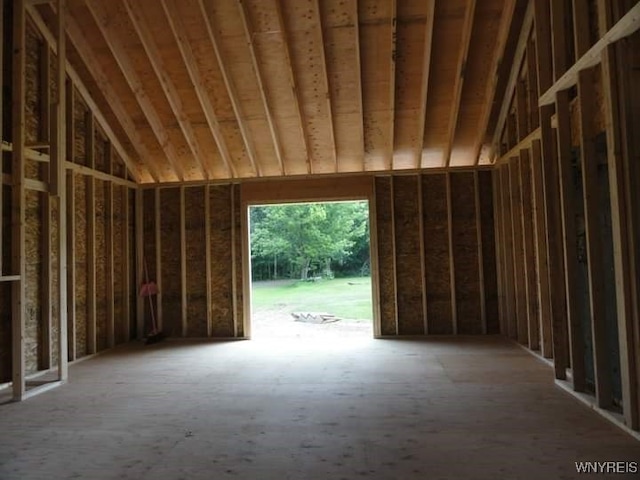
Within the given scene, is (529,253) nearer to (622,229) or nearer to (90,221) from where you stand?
(622,229)

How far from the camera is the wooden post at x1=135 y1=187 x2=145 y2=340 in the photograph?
8.27 meters

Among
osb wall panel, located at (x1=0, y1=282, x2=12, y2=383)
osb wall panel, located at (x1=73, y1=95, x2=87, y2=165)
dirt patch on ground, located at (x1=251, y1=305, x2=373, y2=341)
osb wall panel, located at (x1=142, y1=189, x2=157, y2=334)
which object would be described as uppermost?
osb wall panel, located at (x1=73, y1=95, x2=87, y2=165)

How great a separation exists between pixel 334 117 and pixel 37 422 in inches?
233

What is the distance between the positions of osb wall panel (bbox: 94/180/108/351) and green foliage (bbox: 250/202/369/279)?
14.7 m

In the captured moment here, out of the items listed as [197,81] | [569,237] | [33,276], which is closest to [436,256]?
[569,237]

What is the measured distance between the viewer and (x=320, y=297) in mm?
17188

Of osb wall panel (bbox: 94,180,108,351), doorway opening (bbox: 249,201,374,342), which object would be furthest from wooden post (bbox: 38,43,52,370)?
doorway opening (bbox: 249,201,374,342)

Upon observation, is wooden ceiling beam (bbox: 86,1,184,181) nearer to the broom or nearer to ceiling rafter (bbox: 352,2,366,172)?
the broom

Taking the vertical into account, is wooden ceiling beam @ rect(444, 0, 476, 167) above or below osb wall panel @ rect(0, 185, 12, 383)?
above

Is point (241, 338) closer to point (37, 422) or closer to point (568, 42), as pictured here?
point (37, 422)

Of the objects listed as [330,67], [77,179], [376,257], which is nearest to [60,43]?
[77,179]

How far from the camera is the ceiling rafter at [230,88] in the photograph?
5.76m

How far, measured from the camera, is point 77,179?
700cm

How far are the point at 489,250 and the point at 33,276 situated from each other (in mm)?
7418
